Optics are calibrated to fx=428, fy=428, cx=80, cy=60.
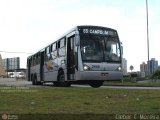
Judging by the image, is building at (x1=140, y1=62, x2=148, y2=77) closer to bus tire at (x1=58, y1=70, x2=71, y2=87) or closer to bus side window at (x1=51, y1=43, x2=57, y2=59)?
bus side window at (x1=51, y1=43, x2=57, y2=59)

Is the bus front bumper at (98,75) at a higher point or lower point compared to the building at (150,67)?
lower

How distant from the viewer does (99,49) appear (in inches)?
907

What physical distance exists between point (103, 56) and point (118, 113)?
14.2 metres

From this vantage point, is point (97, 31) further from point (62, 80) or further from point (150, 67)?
point (150, 67)

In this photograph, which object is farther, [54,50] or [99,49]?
[54,50]

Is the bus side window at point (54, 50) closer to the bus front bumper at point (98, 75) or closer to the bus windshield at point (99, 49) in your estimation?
the bus windshield at point (99, 49)

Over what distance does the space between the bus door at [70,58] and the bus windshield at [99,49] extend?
98 centimetres

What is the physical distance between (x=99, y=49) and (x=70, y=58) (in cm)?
207

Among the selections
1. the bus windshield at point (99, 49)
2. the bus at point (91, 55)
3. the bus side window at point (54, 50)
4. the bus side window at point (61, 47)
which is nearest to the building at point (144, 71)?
the bus side window at point (54, 50)

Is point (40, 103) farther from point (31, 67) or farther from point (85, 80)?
point (31, 67)

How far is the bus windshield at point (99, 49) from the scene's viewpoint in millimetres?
22984

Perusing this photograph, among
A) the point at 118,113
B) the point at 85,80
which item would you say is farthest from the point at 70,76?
the point at 118,113

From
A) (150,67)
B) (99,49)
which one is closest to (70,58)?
(99,49)

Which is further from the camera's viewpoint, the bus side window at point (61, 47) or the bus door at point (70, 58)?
the bus side window at point (61, 47)
